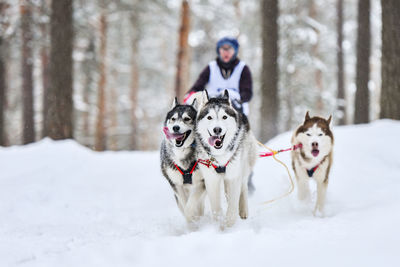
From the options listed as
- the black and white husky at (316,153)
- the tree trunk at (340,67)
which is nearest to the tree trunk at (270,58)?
the black and white husky at (316,153)

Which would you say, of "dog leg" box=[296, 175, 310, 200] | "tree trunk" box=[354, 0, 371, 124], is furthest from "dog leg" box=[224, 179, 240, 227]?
"tree trunk" box=[354, 0, 371, 124]

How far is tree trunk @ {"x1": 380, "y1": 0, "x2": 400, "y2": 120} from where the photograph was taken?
5.59 meters

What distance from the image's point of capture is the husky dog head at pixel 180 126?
298cm

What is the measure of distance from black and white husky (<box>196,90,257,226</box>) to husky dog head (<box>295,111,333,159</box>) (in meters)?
1.02

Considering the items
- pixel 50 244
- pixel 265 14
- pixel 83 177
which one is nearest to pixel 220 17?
pixel 265 14

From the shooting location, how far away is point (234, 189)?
3082 millimetres

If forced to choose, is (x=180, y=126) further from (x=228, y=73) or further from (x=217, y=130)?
(x=228, y=73)

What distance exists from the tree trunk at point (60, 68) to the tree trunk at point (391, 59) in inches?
269

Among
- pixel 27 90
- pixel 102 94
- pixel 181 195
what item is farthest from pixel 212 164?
pixel 27 90

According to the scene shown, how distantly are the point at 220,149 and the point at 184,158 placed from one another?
0.46 metres

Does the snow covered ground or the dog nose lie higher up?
the dog nose

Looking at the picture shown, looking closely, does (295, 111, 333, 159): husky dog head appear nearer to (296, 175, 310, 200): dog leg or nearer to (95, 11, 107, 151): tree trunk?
(296, 175, 310, 200): dog leg

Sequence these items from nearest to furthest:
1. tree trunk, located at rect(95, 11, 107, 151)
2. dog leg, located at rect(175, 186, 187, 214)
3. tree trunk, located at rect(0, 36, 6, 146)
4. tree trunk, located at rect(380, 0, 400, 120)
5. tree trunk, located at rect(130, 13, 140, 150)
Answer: dog leg, located at rect(175, 186, 187, 214) < tree trunk, located at rect(380, 0, 400, 120) < tree trunk, located at rect(0, 36, 6, 146) < tree trunk, located at rect(95, 11, 107, 151) < tree trunk, located at rect(130, 13, 140, 150)

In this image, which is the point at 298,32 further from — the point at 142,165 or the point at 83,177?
the point at 83,177
